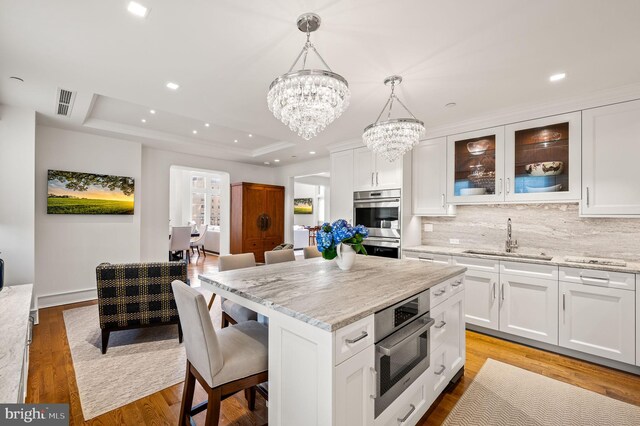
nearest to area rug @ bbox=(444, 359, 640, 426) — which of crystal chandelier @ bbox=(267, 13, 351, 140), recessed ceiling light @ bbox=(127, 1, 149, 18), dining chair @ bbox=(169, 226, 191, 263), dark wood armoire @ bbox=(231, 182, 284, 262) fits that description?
crystal chandelier @ bbox=(267, 13, 351, 140)

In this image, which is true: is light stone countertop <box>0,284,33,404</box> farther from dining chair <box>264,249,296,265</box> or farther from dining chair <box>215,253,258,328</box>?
dining chair <box>264,249,296,265</box>

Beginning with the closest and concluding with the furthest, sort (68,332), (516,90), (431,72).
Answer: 1. (431,72)
2. (516,90)
3. (68,332)

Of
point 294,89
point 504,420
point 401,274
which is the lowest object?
point 504,420

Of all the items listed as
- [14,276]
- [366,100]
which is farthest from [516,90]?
[14,276]

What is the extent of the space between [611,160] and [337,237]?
277cm

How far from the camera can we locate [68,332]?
3215 mm

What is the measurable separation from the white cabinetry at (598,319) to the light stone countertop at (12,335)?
3970 mm

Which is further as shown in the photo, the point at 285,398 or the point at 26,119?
the point at 26,119

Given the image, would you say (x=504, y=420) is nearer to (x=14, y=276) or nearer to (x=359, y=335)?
(x=359, y=335)

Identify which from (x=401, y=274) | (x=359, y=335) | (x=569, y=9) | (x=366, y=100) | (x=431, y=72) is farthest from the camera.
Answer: (x=366, y=100)

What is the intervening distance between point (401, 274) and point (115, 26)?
256cm

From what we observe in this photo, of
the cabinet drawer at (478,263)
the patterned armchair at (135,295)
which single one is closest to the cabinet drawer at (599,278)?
the cabinet drawer at (478,263)

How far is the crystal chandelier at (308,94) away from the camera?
67.7 inches

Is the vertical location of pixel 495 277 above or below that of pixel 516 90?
below
